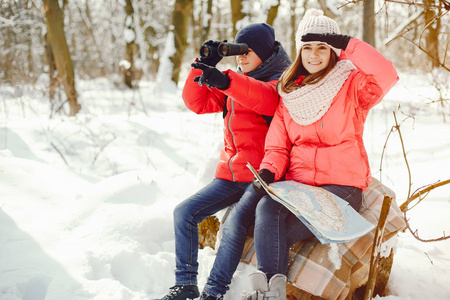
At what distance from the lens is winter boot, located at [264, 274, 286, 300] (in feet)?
4.96

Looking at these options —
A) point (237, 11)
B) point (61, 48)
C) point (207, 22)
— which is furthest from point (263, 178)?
point (207, 22)

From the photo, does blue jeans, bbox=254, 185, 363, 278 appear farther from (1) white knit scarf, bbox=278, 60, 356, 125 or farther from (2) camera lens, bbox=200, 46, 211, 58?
(2) camera lens, bbox=200, 46, 211, 58

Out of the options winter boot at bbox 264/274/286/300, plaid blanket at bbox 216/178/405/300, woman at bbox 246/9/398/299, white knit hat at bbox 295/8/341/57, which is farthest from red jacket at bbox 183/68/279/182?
winter boot at bbox 264/274/286/300

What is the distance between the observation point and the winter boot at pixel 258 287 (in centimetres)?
152

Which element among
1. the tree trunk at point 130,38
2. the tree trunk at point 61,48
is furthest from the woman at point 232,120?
the tree trunk at point 130,38

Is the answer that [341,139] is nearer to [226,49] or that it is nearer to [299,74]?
[299,74]

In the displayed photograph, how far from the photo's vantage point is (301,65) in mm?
1973

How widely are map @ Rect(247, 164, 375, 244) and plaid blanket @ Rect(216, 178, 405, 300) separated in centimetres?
12

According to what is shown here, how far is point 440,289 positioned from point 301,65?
1432mm

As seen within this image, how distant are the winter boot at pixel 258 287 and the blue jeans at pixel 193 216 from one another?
0.46m

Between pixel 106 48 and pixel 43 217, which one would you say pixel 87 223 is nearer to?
pixel 43 217

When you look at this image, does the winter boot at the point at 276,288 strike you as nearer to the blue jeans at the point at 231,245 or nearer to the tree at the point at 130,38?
the blue jeans at the point at 231,245

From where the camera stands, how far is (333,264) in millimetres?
1605

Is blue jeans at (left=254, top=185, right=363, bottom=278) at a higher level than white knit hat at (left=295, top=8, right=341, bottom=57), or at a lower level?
lower
